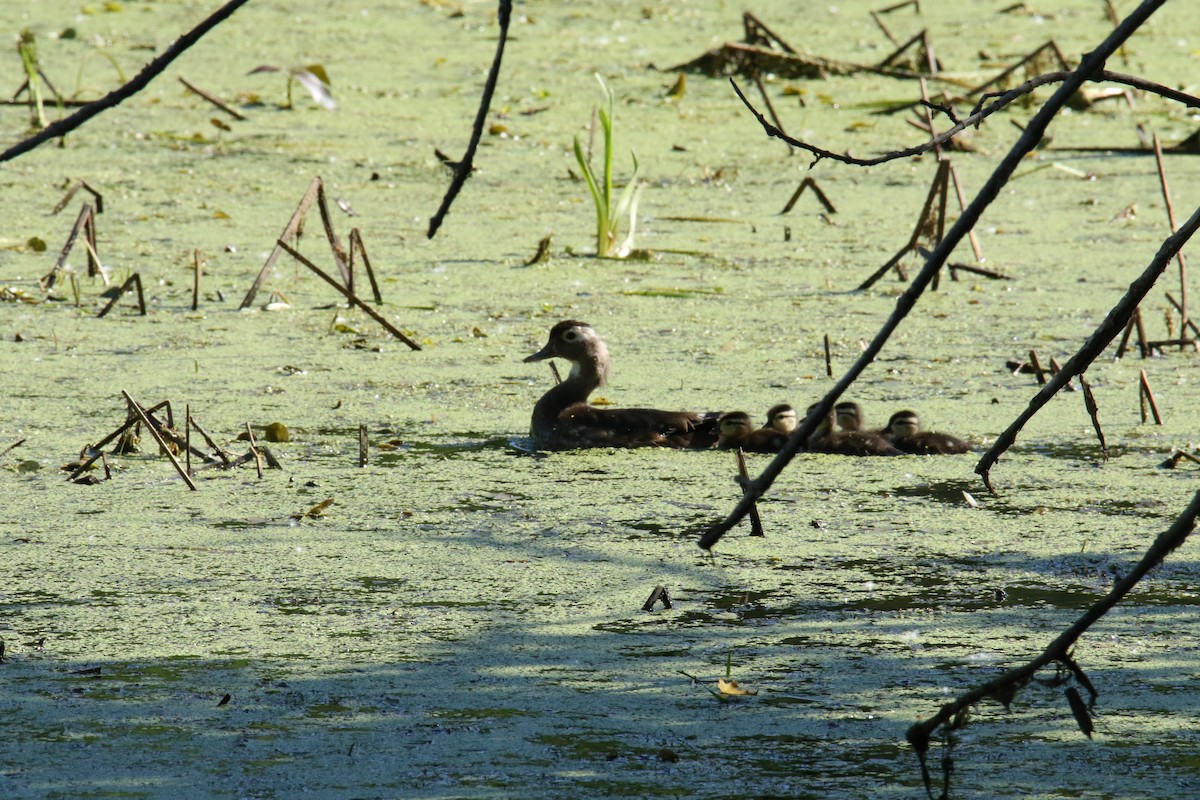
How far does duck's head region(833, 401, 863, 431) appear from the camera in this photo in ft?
13.6

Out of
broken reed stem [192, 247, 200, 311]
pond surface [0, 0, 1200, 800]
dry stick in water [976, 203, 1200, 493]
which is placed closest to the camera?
dry stick in water [976, 203, 1200, 493]

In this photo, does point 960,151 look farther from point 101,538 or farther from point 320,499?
point 101,538

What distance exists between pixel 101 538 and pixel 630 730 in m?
1.42

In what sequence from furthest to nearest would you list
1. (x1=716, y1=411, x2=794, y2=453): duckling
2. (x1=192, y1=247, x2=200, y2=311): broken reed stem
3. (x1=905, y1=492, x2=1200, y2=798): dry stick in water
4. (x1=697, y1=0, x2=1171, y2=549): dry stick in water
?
1. (x1=192, y1=247, x2=200, y2=311): broken reed stem
2. (x1=716, y1=411, x2=794, y2=453): duckling
3. (x1=905, y1=492, x2=1200, y2=798): dry stick in water
4. (x1=697, y1=0, x2=1171, y2=549): dry stick in water

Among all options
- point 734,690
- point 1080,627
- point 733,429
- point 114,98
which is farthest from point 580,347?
point 114,98

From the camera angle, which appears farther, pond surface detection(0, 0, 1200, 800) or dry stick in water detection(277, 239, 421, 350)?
dry stick in water detection(277, 239, 421, 350)

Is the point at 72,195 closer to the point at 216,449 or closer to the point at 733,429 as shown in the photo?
the point at 216,449

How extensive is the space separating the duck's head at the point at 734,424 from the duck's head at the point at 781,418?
0.26 ft

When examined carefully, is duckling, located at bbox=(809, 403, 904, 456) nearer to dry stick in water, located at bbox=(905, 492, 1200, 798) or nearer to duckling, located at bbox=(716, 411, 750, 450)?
duckling, located at bbox=(716, 411, 750, 450)

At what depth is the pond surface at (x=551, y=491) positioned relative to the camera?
239 centimetres

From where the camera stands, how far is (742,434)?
13.3 feet

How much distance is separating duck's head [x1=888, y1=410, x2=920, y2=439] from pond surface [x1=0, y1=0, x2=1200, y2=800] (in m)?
0.09

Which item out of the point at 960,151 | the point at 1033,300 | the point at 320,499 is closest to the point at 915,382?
the point at 1033,300

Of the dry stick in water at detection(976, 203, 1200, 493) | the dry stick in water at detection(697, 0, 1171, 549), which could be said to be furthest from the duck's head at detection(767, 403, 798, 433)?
the dry stick in water at detection(697, 0, 1171, 549)
